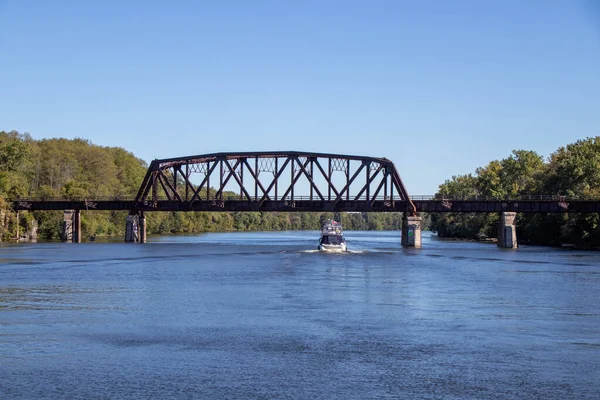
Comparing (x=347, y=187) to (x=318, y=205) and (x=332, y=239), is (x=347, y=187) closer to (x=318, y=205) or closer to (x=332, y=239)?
(x=318, y=205)

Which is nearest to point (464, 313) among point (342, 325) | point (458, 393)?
point (342, 325)

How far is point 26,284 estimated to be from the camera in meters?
62.2

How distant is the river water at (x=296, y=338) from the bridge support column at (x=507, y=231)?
77.5 meters

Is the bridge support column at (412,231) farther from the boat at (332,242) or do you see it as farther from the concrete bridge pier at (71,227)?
the concrete bridge pier at (71,227)

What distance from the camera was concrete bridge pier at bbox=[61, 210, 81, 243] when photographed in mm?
164000

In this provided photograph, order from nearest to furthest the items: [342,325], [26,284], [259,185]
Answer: [342,325], [26,284], [259,185]

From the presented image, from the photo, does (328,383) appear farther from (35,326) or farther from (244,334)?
(35,326)

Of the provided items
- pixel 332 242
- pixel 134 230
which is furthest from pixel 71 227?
pixel 332 242

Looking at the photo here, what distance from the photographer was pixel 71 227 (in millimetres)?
164750

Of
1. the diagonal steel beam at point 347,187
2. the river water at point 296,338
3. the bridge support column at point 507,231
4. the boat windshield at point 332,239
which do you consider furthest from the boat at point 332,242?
the river water at point 296,338

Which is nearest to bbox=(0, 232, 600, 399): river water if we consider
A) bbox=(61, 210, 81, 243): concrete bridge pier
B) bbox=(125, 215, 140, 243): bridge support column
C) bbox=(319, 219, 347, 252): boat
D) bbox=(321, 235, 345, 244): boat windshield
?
bbox=(319, 219, 347, 252): boat

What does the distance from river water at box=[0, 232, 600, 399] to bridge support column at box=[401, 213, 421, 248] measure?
254ft

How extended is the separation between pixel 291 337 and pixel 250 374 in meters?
7.92

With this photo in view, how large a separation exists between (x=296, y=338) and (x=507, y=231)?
386 feet
